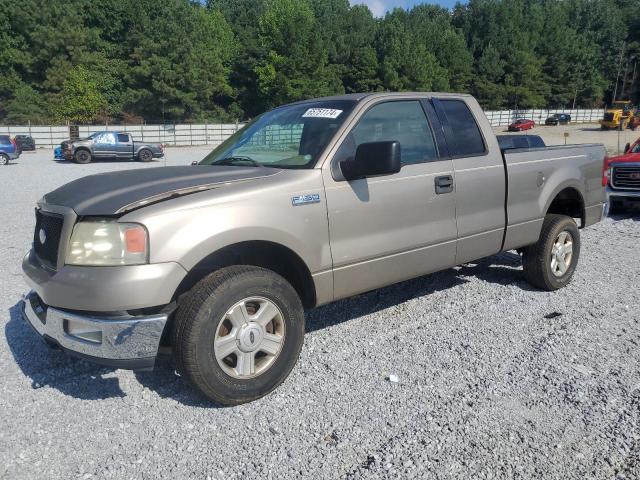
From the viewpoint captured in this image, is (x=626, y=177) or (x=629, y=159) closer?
(x=626, y=177)

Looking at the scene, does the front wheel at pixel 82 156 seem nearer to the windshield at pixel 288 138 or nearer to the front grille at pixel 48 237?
the windshield at pixel 288 138

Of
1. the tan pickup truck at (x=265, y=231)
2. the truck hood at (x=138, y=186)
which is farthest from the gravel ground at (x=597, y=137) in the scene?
the truck hood at (x=138, y=186)

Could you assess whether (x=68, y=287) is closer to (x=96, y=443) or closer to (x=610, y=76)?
(x=96, y=443)

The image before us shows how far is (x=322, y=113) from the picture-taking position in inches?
156

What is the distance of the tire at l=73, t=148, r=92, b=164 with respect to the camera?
2620cm

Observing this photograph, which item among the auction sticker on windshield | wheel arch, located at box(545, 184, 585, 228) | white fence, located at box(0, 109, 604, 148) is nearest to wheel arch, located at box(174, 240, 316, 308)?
the auction sticker on windshield

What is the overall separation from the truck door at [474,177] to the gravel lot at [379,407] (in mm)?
692

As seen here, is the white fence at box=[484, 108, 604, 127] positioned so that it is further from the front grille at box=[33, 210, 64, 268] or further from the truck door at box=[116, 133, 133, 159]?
the front grille at box=[33, 210, 64, 268]

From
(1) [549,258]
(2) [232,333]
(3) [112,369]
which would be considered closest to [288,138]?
(2) [232,333]

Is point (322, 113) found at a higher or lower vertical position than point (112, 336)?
higher

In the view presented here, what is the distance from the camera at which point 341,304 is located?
16.7 ft

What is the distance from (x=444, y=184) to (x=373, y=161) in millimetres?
974

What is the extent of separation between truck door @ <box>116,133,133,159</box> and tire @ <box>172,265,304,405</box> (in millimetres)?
26661

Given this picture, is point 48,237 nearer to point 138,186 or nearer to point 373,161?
point 138,186
